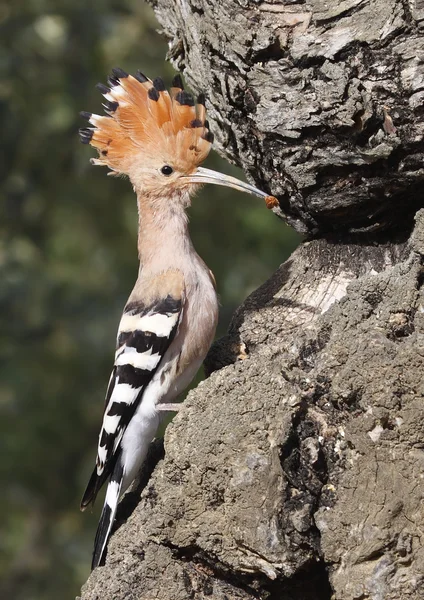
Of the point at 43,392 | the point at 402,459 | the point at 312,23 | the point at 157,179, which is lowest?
the point at 43,392

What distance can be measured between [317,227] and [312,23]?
26.0 inches

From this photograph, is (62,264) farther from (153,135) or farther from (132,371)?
(132,371)

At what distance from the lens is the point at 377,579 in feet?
6.83

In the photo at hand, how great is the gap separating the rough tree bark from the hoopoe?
409 millimetres

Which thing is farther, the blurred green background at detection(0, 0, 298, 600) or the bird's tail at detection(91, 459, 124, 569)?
the blurred green background at detection(0, 0, 298, 600)

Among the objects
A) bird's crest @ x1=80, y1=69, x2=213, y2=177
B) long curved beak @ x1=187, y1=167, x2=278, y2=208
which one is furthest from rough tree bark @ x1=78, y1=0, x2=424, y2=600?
bird's crest @ x1=80, y1=69, x2=213, y2=177

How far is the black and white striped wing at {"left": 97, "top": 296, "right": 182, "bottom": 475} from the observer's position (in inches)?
122

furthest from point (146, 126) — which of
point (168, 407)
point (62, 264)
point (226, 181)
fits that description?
point (62, 264)

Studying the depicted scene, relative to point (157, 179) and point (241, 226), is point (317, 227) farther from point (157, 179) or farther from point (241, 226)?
point (241, 226)

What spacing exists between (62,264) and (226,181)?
379 centimetres

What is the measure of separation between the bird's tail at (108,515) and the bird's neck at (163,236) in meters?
0.72

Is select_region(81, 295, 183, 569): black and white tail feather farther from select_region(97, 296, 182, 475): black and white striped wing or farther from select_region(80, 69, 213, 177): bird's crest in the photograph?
select_region(80, 69, 213, 177): bird's crest

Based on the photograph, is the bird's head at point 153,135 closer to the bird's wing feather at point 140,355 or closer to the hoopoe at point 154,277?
the hoopoe at point 154,277

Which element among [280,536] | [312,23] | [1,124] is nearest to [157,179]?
[312,23]
